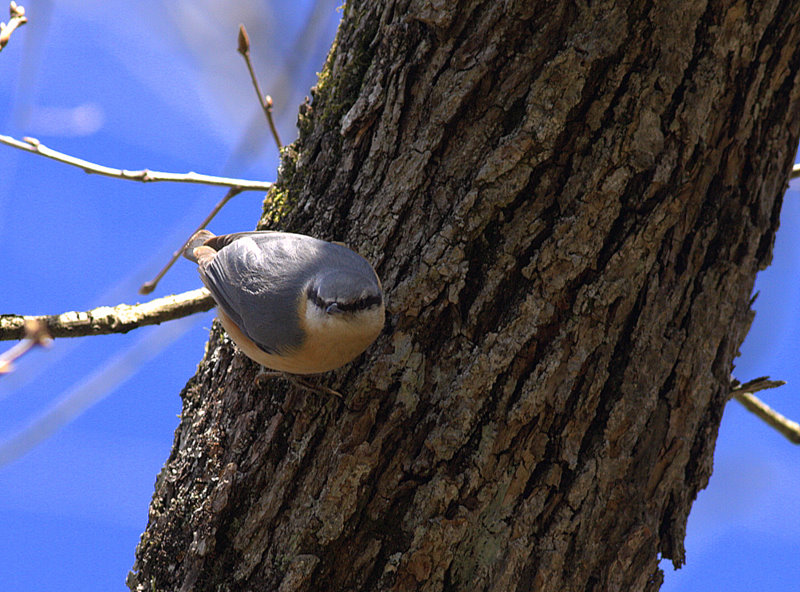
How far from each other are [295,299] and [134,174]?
35.7 inches

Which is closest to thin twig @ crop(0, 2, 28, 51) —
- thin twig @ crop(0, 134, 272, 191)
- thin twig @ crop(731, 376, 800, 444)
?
thin twig @ crop(0, 134, 272, 191)

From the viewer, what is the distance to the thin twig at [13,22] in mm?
1789

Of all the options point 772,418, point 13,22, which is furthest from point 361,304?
point 772,418

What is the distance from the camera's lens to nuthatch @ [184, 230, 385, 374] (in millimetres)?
1813

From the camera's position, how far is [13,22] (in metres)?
1.88

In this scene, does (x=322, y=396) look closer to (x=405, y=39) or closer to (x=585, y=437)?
(x=585, y=437)

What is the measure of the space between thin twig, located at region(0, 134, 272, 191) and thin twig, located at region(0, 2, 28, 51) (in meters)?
0.43

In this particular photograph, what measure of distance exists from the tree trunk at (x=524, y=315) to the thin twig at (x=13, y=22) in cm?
95

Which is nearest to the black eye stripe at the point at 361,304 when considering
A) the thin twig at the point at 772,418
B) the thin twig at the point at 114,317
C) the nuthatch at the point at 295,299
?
the nuthatch at the point at 295,299

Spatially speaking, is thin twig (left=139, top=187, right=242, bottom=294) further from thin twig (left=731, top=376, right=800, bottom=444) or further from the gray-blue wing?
thin twig (left=731, top=376, right=800, bottom=444)

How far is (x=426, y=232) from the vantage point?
190cm

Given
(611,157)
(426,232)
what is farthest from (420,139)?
(611,157)

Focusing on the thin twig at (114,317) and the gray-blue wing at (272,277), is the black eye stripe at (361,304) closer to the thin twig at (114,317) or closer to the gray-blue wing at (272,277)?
the gray-blue wing at (272,277)

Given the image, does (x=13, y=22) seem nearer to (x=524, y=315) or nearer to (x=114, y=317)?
(x=114, y=317)
